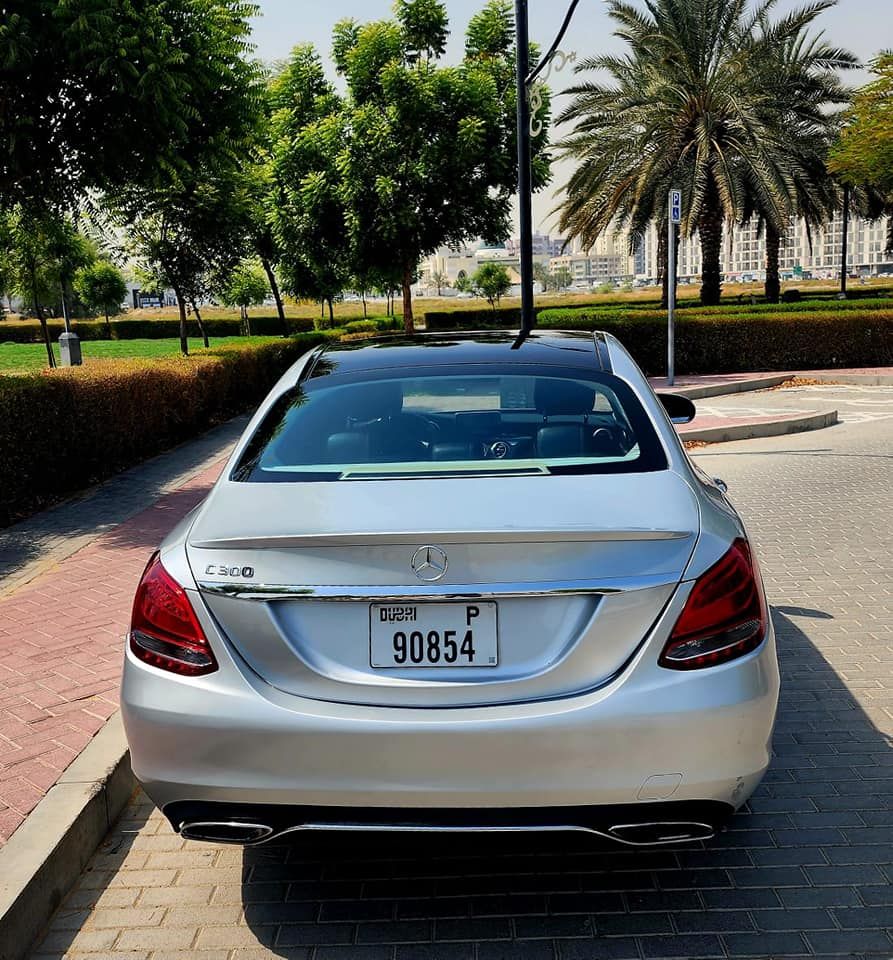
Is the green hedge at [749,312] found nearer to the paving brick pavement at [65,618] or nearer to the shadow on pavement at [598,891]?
the paving brick pavement at [65,618]

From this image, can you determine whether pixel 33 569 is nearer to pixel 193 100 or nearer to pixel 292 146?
pixel 193 100

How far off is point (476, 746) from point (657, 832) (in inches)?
21.1

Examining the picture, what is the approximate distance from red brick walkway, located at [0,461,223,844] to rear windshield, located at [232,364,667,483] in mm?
1464

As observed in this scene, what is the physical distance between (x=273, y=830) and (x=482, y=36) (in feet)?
92.1

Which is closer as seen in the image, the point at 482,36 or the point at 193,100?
the point at 193,100

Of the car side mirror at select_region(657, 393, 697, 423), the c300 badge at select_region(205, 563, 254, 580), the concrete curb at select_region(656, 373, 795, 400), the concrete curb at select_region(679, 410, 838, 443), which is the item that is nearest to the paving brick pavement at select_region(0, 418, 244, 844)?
the c300 badge at select_region(205, 563, 254, 580)

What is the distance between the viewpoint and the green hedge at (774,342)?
77.0 ft

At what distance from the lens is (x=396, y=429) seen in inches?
148

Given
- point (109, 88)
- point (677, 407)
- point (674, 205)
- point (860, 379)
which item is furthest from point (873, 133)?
point (677, 407)

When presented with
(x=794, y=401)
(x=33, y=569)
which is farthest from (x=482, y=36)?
(x=33, y=569)

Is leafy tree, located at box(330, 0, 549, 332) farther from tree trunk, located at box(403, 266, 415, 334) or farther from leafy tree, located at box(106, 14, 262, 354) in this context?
leafy tree, located at box(106, 14, 262, 354)

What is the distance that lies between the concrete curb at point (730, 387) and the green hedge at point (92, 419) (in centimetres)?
758

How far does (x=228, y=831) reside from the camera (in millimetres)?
2908

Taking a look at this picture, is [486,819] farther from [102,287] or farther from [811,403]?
[102,287]
